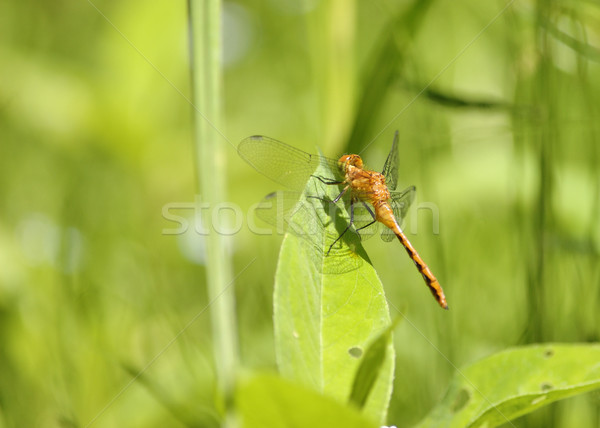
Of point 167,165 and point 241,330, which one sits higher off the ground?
point 167,165

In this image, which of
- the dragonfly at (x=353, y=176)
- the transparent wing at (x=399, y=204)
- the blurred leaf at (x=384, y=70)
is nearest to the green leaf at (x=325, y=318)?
the blurred leaf at (x=384, y=70)

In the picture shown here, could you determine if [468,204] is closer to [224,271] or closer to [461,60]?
[461,60]

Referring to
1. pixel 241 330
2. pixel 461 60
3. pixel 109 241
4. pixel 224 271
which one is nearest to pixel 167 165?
pixel 109 241

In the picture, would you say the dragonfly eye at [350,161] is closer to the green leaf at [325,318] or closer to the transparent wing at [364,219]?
the transparent wing at [364,219]

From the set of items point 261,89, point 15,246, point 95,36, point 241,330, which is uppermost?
point 95,36

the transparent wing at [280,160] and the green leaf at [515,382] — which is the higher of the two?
the transparent wing at [280,160]

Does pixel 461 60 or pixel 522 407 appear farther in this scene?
pixel 461 60
